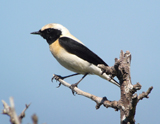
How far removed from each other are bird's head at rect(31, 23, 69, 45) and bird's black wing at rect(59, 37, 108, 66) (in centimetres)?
49

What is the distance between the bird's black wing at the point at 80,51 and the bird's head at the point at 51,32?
1.61 ft

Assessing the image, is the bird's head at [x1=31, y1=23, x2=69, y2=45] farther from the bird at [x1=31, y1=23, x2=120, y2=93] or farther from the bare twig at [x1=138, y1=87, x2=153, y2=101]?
the bare twig at [x1=138, y1=87, x2=153, y2=101]

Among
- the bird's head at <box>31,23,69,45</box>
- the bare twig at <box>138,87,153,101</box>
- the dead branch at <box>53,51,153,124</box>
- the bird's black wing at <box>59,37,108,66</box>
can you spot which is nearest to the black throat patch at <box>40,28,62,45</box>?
the bird's head at <box>31,23,69,45</box>

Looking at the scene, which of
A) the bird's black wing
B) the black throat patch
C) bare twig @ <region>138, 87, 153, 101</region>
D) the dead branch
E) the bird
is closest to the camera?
bare twig @ <region>138, 87, 153, 101</region>

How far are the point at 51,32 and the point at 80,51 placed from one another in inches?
49.6

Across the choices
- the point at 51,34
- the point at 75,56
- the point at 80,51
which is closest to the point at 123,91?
the point at 75,56

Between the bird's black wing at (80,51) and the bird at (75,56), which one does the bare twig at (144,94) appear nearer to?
the bird at (75,56)

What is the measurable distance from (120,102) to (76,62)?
308cm

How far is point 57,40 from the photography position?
23.4ft

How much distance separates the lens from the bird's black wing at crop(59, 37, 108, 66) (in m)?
6.77

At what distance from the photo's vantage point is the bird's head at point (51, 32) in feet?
24.2

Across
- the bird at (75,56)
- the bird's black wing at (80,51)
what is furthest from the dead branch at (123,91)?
the bird's black wing at (80,51)

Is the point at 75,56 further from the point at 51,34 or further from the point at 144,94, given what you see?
the point at 144,94

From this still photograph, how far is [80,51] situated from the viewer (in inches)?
270
